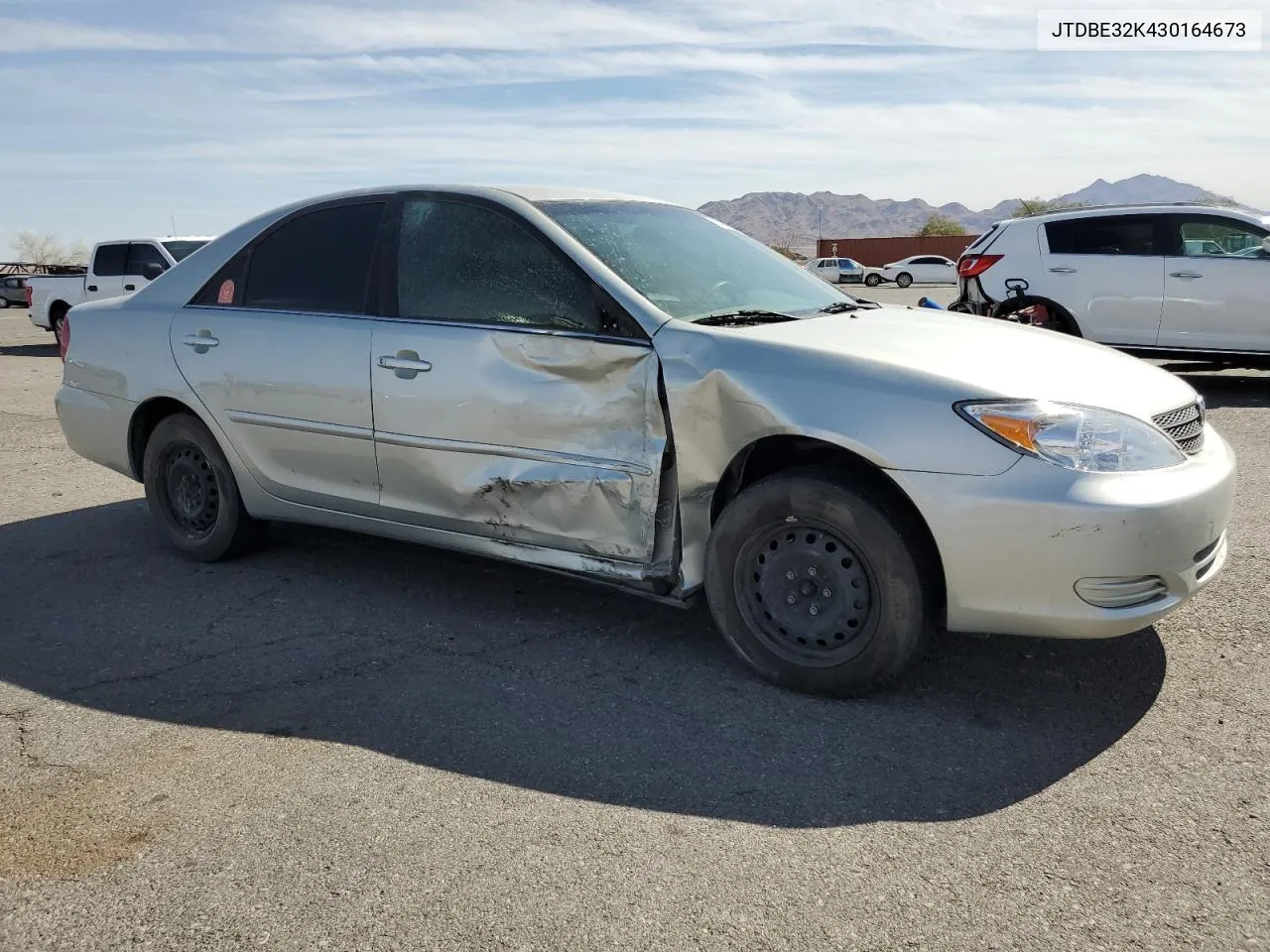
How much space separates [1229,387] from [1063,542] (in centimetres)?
922

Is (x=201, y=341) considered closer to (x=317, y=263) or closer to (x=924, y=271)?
(x=317, y=263)

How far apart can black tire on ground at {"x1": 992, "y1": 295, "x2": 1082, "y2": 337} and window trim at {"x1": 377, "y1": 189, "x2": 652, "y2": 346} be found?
25.5 feet

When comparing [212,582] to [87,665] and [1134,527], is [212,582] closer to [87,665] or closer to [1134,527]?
[87,665]

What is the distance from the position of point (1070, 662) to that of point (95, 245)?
700 inches

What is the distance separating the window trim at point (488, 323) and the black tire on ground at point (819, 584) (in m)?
0.73

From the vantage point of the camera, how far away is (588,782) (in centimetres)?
320

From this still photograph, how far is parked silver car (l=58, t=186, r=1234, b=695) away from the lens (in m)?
3.36

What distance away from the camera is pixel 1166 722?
11.3 ft

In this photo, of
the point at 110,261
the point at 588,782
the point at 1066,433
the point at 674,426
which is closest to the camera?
the point at 588,782

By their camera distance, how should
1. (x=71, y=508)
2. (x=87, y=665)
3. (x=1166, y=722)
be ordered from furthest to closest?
(x=71, y=508), (x=87, y=665), (x=1166, y=722)

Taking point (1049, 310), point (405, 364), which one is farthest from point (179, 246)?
point (405, 364)

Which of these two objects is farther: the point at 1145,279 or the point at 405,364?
the point at 1145,279

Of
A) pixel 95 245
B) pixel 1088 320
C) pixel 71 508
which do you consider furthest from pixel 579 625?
pixel 95 245

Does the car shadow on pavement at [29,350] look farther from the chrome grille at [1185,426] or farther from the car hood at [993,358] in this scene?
the chrome grille at [1185,426]
